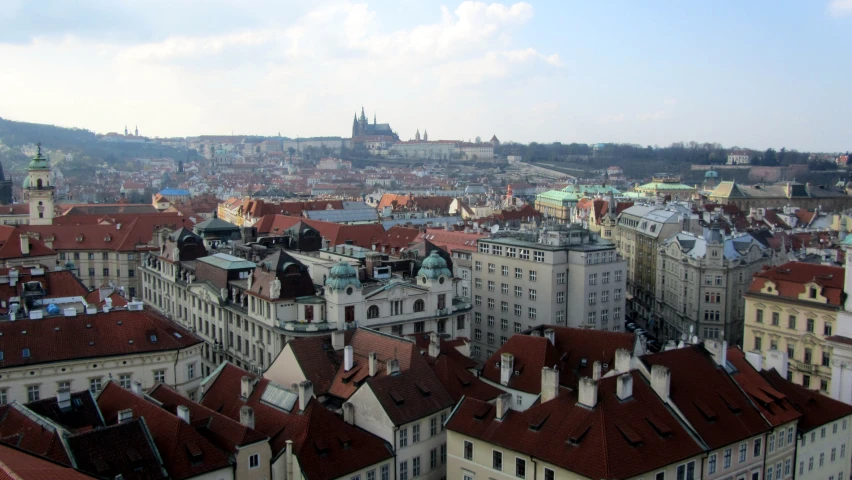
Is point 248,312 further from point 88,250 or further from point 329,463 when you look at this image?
point 88,250

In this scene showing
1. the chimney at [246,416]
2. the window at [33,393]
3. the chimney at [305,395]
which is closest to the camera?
the chimney at [246,416]

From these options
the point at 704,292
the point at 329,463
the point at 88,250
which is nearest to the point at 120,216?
the point at 88,250

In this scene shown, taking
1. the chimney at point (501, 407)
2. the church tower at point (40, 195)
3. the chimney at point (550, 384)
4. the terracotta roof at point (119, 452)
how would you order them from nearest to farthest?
the terracotta roof at point (119, 452)
the chimney at point (501, 407)
the chimney at point (550, 384)
the church tower at point (40, 195)

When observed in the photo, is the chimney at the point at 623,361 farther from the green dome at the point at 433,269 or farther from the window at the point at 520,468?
the green dome at the point at 433,269

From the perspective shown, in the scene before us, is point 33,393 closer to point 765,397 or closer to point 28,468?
point 28,468

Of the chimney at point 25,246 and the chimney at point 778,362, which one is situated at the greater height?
the chimney at point 25,246

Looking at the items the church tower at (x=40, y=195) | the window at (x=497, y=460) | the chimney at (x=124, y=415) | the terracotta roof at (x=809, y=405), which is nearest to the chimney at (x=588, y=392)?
the window at (x=497, y=460)

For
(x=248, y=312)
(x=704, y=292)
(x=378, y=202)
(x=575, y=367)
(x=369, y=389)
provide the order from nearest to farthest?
1. (x=369, y=389)
2. (x=575, y=367)
3. (x=248, y=312)
4. (x=704, y=292)
5. (x=378, y=202)
